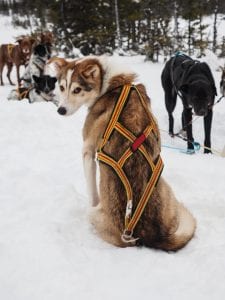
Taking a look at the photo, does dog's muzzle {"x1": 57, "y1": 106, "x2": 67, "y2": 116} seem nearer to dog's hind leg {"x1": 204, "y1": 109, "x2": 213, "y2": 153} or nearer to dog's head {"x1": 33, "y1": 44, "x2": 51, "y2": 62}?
dog's hind leg {"x1": 204, "y1": 109, "x2": 213, "y2": 153}

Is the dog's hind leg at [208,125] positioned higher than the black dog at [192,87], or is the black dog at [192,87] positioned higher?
the black dog at [192,87]

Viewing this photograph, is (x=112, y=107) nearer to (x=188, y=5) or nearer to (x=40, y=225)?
(x=40, y=225)

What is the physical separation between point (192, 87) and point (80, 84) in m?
2.85

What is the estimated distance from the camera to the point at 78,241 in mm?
2756

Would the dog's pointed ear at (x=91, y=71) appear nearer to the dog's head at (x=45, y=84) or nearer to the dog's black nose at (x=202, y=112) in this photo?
the dog's black nose at (x=202, y=112)

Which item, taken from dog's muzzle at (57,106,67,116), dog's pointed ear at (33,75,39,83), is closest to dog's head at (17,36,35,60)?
dog's pointed ear at (33,75,39,83)

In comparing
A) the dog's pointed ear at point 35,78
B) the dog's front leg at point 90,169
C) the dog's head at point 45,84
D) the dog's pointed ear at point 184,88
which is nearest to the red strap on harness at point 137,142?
the dog's front leg at point 90,169

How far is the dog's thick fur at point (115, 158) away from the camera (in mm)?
2594

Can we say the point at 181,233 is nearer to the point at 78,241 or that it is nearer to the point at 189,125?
the point at 78,241

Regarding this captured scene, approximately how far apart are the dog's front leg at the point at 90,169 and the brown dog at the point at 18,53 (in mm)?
8143

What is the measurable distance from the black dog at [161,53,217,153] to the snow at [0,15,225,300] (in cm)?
96

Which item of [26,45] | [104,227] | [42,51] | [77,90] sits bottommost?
[104,227]

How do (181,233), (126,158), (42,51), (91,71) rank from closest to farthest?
(126,158) → (181,233) → (91,71) → (42,51)

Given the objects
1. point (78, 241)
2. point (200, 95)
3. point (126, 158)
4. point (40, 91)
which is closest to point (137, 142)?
point (126, 158)
